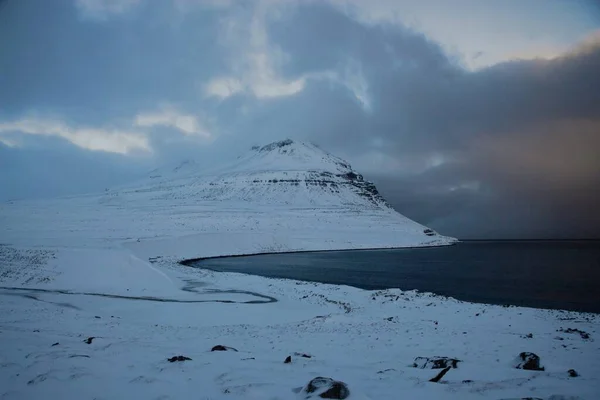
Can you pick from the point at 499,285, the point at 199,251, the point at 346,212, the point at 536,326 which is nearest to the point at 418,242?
the point at 346,212

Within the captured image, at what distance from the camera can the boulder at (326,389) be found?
22.7 feet

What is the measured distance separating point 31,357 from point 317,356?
7.07 m

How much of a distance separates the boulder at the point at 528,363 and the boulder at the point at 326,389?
540 centimetres

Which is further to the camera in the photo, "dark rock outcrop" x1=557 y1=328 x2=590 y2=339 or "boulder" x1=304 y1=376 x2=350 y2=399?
"dark rock outcrop" x1=557 y1=328 x2=590 y2=339

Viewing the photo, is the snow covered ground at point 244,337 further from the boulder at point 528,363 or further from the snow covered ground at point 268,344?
the boulder at point 528,363

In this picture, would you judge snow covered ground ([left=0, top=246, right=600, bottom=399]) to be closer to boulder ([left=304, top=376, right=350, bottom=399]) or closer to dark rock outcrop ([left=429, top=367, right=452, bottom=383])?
dark rock outcrop ([left=429, top=367, right=452, bottom=383])

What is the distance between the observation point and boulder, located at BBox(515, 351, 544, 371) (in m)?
9.56

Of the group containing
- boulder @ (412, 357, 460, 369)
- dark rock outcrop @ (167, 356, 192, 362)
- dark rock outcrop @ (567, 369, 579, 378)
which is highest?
dark rock outcrop @ (167, 356, 192, 362)

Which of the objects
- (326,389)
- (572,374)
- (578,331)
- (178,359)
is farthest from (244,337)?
(578,331)

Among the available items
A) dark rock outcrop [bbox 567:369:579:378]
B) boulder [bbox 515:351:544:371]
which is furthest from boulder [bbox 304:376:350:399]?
dark rock outcrop [bbox 567:369:579:378]

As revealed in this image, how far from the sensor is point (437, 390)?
24.5ft

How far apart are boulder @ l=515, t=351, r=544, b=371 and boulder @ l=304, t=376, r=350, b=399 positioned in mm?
5395

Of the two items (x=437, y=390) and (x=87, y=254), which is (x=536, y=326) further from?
(x=87, y=254)

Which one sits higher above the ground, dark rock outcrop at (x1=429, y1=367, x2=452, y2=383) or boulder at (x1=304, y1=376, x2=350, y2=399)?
boulder at (x1=304, y1=376, x2=350, y2=399)
